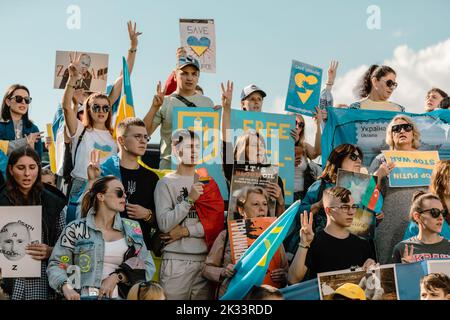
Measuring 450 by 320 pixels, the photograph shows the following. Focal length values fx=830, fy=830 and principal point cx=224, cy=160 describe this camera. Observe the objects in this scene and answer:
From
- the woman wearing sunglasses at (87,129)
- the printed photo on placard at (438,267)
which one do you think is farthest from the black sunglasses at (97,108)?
the printed photo on placard at (438,267)

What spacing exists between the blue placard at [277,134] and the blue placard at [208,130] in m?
0.20

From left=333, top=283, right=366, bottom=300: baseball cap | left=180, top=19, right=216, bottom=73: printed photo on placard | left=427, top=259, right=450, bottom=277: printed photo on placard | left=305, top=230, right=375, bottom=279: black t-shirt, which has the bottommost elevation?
left=333, top=283, right=366, bottom=300: baseball cap

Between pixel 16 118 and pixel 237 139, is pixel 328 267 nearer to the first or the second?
pixel 237 139

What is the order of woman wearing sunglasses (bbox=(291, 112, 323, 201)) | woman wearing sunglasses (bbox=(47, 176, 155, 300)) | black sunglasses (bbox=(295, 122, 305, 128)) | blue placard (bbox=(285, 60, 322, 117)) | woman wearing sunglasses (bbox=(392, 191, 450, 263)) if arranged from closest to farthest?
woman wearing sunglasses (bbox=(47, 176, 155, 300)), woman wearing sunglasses (bbox=(392, 191, 450, 263)), woman wearing sunglasses (bbox=(291, 112, 323, 201)), black sunglasses (bbox=(295, 122, 305, 128)), blue placard (bbox=(285, 60, 322, 117))

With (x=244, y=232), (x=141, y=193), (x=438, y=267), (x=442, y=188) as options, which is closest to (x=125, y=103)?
(x=141, y=193)

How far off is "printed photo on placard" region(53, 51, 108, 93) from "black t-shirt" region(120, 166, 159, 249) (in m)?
1.92

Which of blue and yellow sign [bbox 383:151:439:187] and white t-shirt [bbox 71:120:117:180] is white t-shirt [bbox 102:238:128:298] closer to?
white t-shirt [bbox 71:120:117:180]

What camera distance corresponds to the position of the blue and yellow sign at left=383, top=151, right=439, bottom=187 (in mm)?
7922

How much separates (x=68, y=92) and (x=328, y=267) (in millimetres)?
3062

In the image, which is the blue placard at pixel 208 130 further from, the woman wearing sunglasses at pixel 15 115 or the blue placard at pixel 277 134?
the woman wearing sunglasses at pixel 15 115

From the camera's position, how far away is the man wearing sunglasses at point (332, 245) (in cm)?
702

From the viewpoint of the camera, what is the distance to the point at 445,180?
7777mm

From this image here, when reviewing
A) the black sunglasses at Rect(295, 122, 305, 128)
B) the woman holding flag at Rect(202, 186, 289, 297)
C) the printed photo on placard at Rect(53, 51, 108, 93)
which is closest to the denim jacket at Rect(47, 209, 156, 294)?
the woman holding flag at Rect(202, 186, 289, 297)
